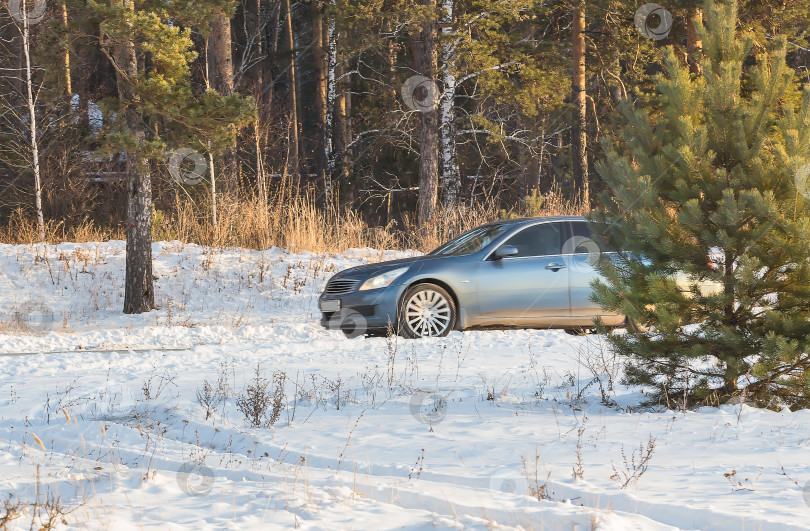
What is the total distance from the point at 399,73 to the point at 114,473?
2510 centimetres

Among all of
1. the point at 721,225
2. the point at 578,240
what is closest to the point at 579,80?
the point at 578,240

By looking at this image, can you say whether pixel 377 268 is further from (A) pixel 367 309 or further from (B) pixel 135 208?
(B) pixel 135 208

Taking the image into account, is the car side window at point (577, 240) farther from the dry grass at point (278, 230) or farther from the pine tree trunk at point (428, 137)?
the pine tree trunk at point (428, 137)

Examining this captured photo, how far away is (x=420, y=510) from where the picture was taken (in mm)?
4793

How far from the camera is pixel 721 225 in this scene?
6434 millimetres

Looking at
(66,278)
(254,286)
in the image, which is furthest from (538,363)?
(66,278)

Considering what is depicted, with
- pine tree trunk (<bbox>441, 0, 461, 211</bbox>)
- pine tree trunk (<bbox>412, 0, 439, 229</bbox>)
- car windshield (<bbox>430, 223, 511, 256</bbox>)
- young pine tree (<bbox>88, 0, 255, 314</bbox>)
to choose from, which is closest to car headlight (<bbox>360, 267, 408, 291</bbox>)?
car windshield (<bbox>430, 223, 511, 256</bbox>)

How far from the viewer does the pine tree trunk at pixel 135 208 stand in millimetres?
14164

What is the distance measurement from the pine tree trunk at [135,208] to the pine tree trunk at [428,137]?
25.4ft

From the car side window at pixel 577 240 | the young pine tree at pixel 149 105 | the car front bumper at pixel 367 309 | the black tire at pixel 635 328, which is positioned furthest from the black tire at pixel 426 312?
the young pine tree at pixel 149 105

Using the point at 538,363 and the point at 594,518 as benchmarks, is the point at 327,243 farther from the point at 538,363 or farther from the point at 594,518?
the point at 594,518

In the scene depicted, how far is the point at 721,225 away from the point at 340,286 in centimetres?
580

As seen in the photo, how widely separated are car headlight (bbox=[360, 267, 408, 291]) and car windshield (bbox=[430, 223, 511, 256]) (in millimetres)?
880

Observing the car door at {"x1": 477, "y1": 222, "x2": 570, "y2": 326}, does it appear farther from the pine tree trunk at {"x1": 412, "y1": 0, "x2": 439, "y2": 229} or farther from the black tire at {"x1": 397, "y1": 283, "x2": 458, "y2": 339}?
the pine tree trunk at {"x1": 412, "y1": 0, "x2": 439, "y2": 229}
